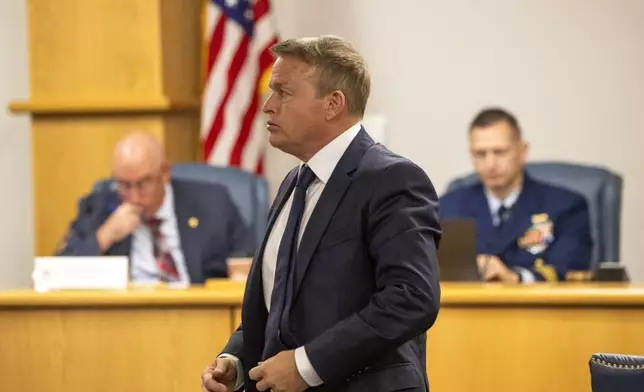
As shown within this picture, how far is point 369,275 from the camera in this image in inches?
75.8

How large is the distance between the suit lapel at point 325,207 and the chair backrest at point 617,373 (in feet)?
1.88

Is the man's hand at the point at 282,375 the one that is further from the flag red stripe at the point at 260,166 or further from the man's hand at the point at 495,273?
the flag red stripe at the point at 260,166

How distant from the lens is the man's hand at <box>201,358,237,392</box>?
2.05 meters

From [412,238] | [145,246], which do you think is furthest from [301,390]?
[145,246]

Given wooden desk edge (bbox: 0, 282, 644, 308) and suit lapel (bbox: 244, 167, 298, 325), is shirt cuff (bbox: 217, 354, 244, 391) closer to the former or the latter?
suit lapel (bbox: 244, 167, 298, 325)

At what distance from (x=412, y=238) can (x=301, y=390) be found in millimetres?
314

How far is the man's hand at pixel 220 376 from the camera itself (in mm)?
2055

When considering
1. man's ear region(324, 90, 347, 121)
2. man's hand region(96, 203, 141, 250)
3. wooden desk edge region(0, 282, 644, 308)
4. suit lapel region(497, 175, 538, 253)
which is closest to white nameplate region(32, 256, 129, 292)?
wooden desk edge region(0, 282, 644, 308)

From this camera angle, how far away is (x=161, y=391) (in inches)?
122

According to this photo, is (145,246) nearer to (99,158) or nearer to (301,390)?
(99,158)

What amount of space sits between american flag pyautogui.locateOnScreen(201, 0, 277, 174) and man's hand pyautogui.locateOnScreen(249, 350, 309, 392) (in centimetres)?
359

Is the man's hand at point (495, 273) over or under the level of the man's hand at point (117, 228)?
under

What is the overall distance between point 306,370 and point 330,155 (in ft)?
1.28

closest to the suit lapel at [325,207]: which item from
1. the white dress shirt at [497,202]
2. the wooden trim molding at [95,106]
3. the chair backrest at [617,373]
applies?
the chair backrest at [617,373]
